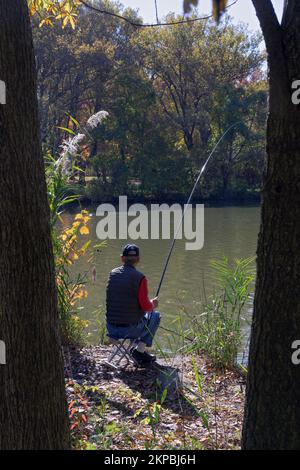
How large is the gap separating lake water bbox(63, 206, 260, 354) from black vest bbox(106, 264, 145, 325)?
1.43 ft

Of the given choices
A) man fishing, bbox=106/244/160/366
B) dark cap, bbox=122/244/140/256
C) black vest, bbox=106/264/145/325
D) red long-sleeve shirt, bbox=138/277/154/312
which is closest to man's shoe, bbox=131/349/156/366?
man fishing, bbox=106/244/160/366

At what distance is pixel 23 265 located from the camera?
2.39 meters

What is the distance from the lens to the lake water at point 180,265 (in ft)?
30.6

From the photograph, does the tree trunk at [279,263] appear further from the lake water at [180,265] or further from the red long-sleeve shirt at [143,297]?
the lake water at [180,265]

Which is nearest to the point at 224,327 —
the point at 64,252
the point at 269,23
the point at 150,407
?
the point at 150,407

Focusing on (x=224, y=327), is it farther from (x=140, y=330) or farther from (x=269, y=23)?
(x=269, y=23)

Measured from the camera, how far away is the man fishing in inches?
204

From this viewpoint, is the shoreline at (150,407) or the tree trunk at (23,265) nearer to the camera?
the tree trunk at (23,265)

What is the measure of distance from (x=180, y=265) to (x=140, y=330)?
8.48 meters

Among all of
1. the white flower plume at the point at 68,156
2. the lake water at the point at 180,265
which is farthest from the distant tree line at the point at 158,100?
the white flower plume at the point at 68,156

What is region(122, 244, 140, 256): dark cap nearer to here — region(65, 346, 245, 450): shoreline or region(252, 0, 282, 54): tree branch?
region(65, 346, 245, 450): shoreline

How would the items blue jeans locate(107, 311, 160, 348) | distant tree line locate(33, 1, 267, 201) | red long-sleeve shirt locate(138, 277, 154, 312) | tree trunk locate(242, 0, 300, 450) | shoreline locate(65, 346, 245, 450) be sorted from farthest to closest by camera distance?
1. distant tree line locate(33, 1, 267, 201)
2. blue jeans locate(107, 311, 160, 348)
3. red long-sleeve shirt locate(138, 277, 154, 312)
4. shoreline locate(65, 346, 245, 450)
5. tree trunk locate(242, 0, 300, 450)

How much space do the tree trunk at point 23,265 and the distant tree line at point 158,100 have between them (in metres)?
29.7
